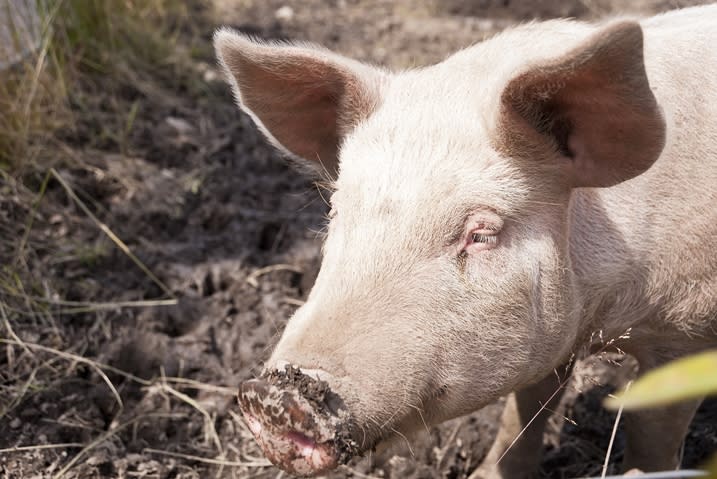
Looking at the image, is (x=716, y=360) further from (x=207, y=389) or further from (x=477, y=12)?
(x=477, y=12)

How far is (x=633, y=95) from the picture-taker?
2359mm

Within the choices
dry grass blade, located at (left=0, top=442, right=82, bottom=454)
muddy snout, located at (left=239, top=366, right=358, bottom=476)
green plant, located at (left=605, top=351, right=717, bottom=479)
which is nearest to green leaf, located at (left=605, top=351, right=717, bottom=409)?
green plant, located at (left=605, top=351, right=717, bottom=479)

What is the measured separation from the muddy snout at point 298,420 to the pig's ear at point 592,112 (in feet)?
3.18

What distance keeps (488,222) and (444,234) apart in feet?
0.50

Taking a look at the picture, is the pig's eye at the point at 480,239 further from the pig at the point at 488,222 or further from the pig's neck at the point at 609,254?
the pig's neck at the point at 609,254

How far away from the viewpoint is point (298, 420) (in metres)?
2.12

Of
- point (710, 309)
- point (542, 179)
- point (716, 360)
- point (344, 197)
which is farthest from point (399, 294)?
point (716, 360)

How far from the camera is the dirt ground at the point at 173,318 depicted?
11.4 ft

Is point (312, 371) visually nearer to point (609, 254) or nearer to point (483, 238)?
point (483, 238)

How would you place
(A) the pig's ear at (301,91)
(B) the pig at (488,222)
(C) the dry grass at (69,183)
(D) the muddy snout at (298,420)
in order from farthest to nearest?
(C) the dry grass at (69,183) → (A) the pig's ear at (301,91) → (B) the pig at (488,222) → (D) the muddy snout at (298,420)

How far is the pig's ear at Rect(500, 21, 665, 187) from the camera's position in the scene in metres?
2.26

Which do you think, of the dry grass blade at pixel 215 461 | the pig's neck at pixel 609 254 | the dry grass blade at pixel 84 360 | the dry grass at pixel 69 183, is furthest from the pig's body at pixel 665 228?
the dry grass blade at pixel 84 360

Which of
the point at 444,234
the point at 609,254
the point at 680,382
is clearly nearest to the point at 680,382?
the point at 680,382

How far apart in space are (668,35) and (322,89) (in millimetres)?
1275
